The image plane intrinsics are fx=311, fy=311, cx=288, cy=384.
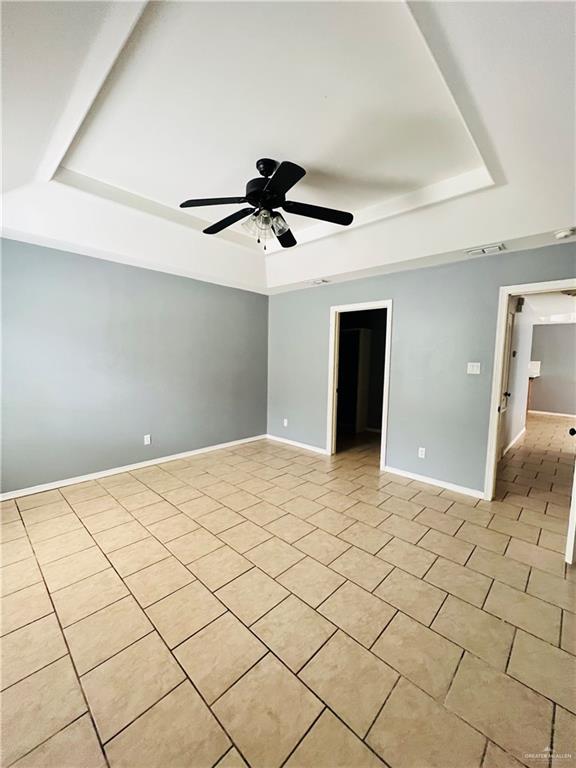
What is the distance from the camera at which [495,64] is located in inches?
52.0

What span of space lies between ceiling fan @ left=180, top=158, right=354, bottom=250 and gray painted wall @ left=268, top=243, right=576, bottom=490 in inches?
64.0

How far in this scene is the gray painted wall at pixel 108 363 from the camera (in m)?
2.93

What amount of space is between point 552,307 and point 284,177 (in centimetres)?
643

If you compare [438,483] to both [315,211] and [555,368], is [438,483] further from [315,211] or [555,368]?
[555,368]

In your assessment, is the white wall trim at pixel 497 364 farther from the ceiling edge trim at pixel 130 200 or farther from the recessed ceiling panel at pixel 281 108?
the ceiling edge trim at pixel 130 200

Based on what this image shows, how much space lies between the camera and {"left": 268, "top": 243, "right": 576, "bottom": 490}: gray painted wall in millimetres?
2986

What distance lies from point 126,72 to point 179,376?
2.98 meters

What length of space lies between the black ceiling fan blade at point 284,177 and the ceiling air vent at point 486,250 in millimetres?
1861

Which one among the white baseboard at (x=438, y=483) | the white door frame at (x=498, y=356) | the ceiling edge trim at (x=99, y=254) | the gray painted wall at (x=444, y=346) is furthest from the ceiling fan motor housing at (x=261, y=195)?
the white baseboard at (x=438, y=483)

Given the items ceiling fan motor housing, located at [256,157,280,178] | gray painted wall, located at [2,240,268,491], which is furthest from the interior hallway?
gray painted wall, located at [2,240,268,491]

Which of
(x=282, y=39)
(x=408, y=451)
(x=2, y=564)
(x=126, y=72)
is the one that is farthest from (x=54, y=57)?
(x=408, y=451)

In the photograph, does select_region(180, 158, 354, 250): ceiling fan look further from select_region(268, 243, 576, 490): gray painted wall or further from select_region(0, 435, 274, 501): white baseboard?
select_region(0, 435, 274, 501): white baseboard

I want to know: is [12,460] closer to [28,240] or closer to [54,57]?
[28,240]

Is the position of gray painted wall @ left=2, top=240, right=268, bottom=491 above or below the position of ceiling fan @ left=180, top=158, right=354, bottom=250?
Answer: below
